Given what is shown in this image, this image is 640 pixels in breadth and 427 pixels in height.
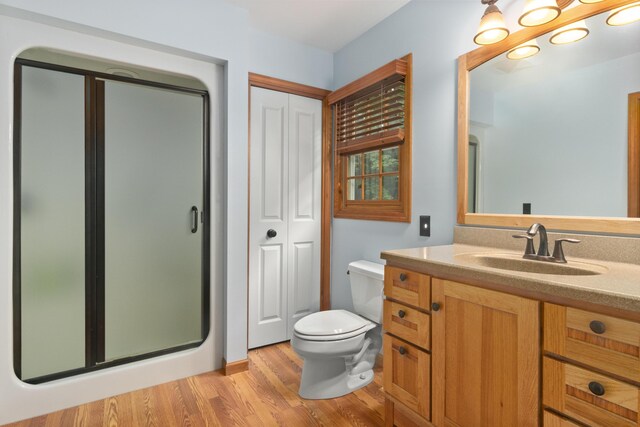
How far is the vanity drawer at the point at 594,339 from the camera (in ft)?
2.81

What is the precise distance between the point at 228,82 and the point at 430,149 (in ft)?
4.49

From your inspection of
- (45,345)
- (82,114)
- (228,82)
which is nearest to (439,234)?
(228,82)

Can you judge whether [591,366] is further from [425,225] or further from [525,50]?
[525,50]

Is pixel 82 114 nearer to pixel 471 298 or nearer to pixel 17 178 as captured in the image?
pixel 17 178

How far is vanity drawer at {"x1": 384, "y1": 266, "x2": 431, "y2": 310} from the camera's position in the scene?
1.41m

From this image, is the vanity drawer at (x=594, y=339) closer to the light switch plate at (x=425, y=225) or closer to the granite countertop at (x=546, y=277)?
the granite countertop at (x=546, y=277)

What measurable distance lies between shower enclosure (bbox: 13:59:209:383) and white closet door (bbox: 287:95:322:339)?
2.36 ft

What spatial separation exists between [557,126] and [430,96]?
2.39 ft

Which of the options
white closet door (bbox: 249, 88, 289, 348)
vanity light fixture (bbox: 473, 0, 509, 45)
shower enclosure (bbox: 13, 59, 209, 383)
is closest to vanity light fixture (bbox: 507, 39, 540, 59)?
vanity light fixture (bbox: 473, 0, 509, 45)

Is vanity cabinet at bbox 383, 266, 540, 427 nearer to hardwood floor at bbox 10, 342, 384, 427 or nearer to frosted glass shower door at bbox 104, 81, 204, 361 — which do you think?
hardwood floor at bbox 10, 342, 384, 427

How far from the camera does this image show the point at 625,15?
1.27m

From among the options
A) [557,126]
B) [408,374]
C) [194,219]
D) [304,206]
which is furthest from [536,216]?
[194,219]

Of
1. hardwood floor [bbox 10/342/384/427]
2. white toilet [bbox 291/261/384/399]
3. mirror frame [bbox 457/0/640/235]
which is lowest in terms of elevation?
hardwood floor [bbox 10/342/384/427]

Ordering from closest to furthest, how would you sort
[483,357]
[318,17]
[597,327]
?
[597,327] → [483,357] → [318,17]
